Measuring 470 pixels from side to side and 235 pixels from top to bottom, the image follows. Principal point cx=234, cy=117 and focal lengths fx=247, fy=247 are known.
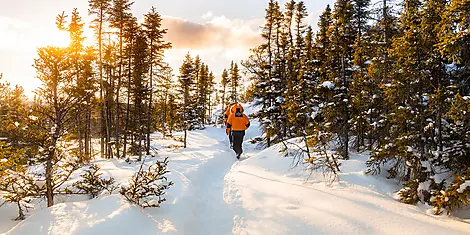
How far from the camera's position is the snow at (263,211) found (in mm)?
4602

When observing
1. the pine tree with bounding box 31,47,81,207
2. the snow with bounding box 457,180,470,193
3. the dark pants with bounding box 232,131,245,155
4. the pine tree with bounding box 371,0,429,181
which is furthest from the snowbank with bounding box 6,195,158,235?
the dark pants with bounding box 232,131,245,155

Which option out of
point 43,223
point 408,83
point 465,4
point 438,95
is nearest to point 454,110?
point 438,95

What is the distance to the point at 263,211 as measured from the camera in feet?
19.3

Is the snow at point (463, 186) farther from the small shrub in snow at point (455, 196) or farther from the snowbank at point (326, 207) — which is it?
the snowbank at point (326, 207)

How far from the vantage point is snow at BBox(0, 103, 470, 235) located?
4.60 m

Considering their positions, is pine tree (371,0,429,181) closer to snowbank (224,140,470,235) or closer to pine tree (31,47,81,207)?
snowbank (224,140,470,235)

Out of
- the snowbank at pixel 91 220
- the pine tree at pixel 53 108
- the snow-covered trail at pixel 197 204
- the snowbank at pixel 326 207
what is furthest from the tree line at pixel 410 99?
the pine tree at pixel 53 108

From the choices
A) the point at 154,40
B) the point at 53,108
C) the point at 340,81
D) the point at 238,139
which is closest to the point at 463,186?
the point at 340,81

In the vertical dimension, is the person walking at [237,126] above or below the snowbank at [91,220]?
above

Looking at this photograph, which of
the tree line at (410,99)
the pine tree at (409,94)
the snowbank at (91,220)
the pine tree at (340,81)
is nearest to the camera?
the snowbank at (91,220)

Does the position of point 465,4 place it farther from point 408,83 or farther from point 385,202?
point 385,202

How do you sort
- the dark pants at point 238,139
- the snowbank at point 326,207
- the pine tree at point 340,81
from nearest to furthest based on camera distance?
the snowbank at point 326,207, the pine tree at point 340,81, the dark pants at point 238,139

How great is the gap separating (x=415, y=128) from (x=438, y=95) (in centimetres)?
134

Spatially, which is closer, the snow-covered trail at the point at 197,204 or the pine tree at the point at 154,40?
the snow-covered trail at the point at 197,204
